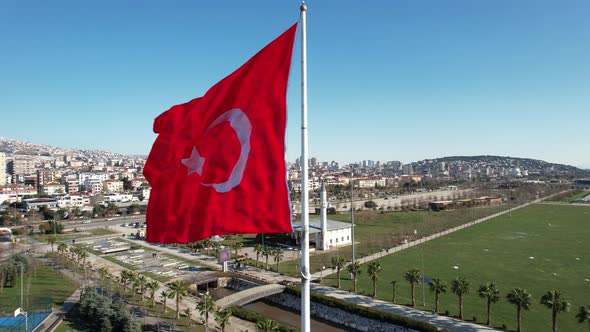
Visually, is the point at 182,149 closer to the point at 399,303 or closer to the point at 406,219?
the point at 399,303

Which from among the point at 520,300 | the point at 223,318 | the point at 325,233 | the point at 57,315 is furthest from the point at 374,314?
the point at 325,233

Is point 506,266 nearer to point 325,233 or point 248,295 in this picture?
point 325,233

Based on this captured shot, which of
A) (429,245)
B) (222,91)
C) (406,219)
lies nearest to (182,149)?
(222,91)

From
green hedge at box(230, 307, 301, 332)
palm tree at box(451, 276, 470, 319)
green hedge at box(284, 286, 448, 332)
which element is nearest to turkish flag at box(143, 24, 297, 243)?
green hedge at box(284, 286, 448, 332)

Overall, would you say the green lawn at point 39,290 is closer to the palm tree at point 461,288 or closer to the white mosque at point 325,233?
the white mosque at point 325,233

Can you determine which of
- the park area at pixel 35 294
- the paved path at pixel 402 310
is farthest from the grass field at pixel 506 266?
the park area at pixel 35 294

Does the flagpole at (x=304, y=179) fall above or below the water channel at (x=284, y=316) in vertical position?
above
